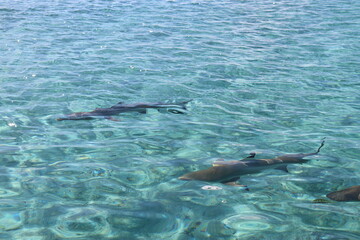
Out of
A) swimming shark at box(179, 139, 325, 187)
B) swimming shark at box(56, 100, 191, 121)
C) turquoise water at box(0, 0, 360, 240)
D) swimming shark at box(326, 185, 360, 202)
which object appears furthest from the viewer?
swimming shark at box(56, 100, 191, 121)

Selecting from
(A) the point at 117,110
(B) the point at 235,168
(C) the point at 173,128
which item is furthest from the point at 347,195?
(A) the point at 117,110

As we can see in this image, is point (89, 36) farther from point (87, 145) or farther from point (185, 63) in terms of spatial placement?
point (87, 145)

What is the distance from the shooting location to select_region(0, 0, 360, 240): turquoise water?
396 centimetres

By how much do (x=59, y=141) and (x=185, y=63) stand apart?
529 centimetres

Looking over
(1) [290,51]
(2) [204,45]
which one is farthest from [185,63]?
(1) [290,51]

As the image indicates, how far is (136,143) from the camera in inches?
234

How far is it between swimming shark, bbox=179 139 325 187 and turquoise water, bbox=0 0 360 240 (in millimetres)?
92

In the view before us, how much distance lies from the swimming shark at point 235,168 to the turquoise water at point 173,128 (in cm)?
9

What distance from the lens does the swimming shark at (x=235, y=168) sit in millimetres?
4750

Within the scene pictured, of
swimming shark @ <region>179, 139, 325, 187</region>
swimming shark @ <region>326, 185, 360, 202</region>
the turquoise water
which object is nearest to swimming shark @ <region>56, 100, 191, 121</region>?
the turquoise water

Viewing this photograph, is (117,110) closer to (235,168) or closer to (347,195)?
(235,168)

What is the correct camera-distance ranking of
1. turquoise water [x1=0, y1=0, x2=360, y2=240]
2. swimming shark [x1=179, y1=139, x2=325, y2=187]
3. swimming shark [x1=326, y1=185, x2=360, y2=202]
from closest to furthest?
1. turquoise water [x1=0, y1=0, x2=360, y2=240]
2. swimming shark [x1=326, y1=185, x2=360, y2=202]
3. swimming shark [x1=179, y1=139, x2=325, y2=187]

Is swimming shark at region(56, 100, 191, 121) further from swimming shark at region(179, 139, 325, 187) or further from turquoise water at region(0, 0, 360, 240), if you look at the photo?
swimming shark at region(179, 139, 325, 187)

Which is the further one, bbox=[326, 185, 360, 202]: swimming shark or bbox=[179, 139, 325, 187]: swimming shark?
bbox=[179, 139, 325, 187]: swimming shark
